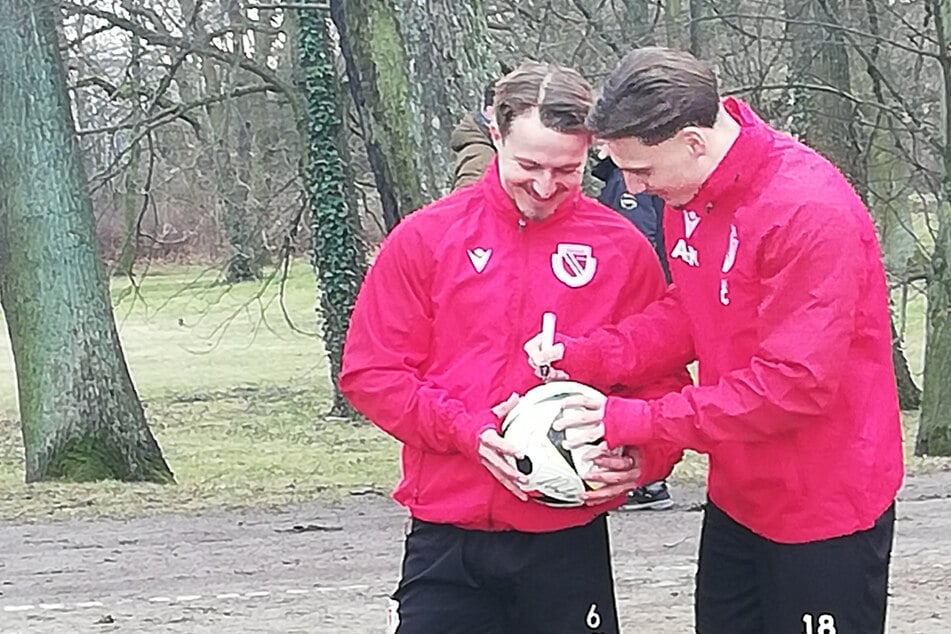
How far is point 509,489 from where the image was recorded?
13.7 ft

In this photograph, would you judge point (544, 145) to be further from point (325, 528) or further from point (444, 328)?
point (325, 528)

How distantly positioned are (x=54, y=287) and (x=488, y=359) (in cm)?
1123

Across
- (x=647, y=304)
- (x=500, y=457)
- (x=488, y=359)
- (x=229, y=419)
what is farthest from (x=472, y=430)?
(x=229, y=419)

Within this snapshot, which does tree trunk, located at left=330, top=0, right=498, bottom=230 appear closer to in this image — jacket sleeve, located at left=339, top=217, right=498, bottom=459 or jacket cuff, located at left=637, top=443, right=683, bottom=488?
jacket sleeve, located at left=339, top=217, right=498, bottom=459

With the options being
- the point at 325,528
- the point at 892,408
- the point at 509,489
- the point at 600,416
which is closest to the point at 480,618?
the point at 509,489

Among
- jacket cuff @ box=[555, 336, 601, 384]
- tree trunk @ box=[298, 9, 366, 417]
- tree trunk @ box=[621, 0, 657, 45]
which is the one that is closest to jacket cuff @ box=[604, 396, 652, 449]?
jacket cuff @ box=[555, 336, 601, 384]

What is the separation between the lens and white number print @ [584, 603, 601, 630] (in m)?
4.33

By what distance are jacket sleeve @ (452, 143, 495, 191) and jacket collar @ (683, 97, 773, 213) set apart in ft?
12.0

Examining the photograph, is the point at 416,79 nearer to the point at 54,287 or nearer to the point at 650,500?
the point at 650,500

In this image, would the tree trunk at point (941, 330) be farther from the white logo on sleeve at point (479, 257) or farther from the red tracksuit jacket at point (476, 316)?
the white logo on sleeve at point (479, 257)

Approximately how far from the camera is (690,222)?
409cm

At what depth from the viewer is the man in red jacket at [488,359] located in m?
4.23

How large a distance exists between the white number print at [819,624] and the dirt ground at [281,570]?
3550 millimetres

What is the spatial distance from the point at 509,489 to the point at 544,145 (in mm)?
833
